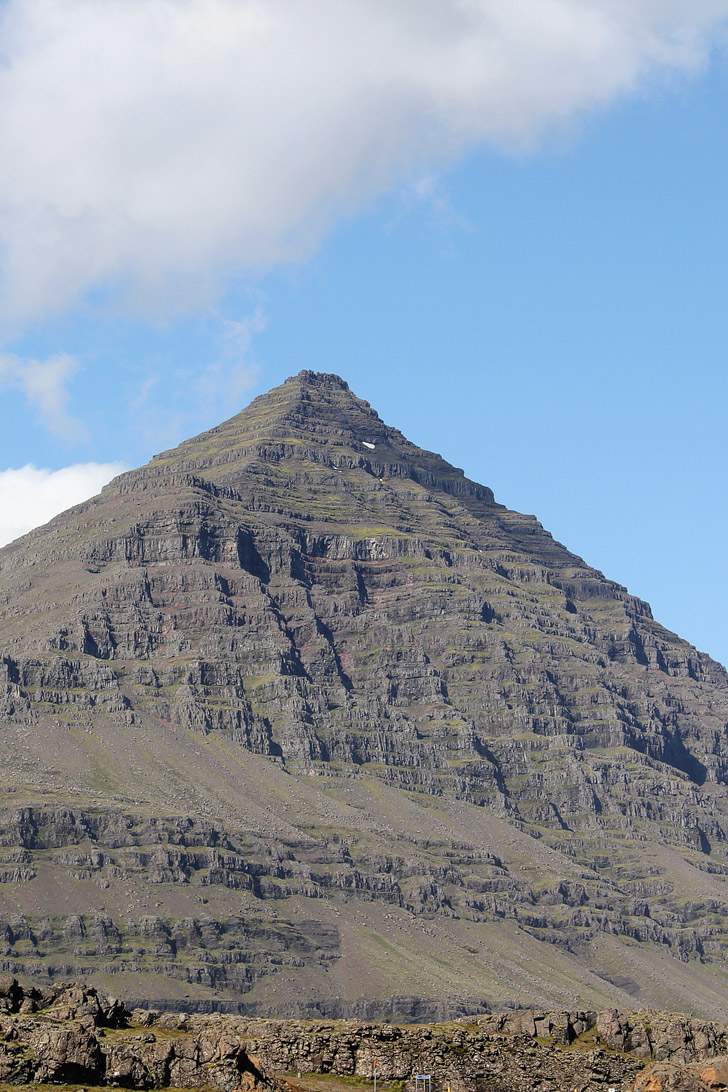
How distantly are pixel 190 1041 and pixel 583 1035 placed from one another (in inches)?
1920

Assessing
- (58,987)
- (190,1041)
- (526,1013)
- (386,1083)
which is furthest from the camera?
(526,1013)

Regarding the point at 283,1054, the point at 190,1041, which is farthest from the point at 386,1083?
the point at 190,1041

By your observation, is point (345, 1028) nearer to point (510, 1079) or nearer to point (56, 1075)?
point (510, 1079)

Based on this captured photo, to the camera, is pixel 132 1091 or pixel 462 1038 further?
pixel 462 1038

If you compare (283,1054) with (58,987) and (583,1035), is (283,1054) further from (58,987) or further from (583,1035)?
(583,1035)

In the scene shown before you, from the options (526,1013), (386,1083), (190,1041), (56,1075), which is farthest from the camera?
(526,1013)

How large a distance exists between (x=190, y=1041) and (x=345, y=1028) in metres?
27.2

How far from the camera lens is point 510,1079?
143 metres

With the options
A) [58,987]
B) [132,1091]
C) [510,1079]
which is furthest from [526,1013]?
[132,1091]

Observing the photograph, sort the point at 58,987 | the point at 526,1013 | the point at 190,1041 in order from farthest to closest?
the point at 526,1013, the point at 58,987, the point at 190,1041

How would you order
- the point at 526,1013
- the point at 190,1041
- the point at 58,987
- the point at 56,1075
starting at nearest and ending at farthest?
the point at 56,1075, the point at 190,1041, the point at 58,987, the point at 526,1013

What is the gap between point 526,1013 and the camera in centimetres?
16088

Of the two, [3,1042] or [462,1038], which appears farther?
[462,1038]

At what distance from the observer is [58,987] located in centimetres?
14925
